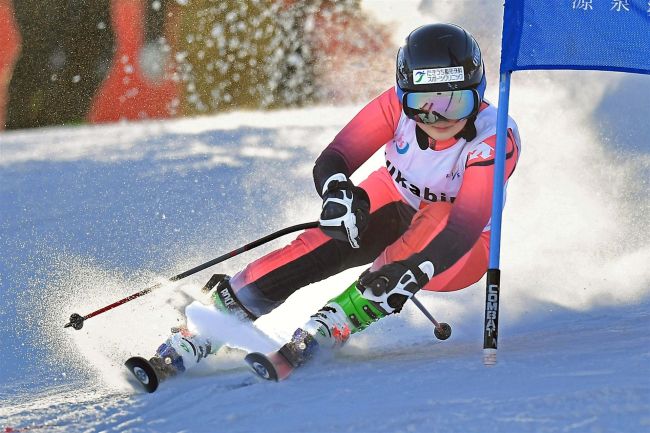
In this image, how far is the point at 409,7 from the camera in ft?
38.5

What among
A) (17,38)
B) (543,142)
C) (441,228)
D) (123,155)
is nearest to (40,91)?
(17,38)

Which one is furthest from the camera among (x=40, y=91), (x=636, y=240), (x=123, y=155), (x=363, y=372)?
(x=40, y=91)

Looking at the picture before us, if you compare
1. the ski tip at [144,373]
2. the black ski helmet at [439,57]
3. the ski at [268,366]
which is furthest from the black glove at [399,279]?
the ski tip at [144,373]

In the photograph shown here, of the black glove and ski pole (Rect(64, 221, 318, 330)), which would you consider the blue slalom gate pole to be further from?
ski pole (Rect(64, 221, 318, 330))

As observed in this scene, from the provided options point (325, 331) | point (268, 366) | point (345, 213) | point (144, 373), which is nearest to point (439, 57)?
point (345, 213)

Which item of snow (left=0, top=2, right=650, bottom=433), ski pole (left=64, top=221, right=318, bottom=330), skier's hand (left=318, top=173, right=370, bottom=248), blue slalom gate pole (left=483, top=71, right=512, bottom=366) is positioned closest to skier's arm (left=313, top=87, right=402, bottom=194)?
skier's hand (left=318, top=173, right=370, bottom=248)

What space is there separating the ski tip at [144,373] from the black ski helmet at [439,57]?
4.60 feet

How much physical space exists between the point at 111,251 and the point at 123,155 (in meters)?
2.85

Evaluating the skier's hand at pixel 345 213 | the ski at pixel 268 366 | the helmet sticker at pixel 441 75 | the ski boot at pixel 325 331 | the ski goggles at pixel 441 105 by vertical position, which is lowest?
the ski at pixel 268 366

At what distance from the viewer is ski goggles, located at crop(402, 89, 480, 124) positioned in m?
3.70

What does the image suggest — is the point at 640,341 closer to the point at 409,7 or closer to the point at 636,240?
the point at 636,240

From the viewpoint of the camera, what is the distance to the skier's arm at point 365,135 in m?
4.02

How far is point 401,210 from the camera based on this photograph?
13.7 ft

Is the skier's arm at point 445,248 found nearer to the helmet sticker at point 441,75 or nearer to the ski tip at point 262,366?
the helmet sticker at point 441,75
